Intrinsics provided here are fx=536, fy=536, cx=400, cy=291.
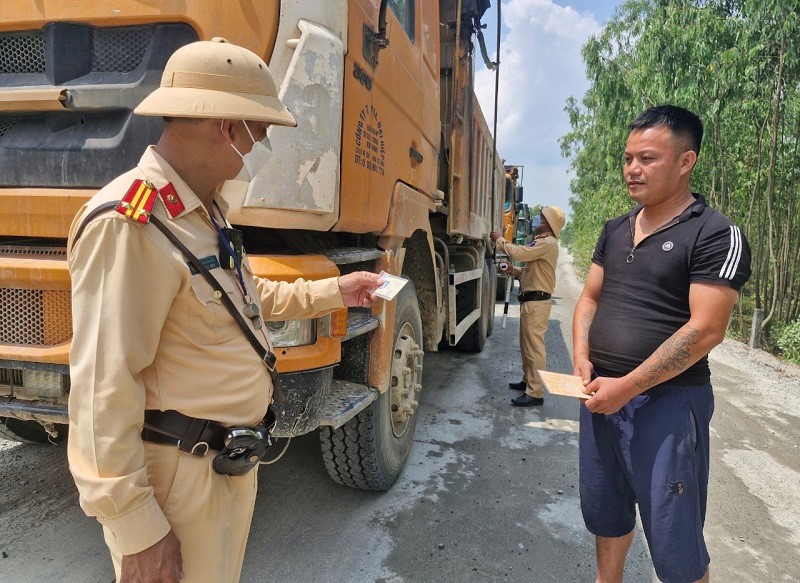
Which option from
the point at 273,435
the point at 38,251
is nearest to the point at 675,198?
the point at 273,435

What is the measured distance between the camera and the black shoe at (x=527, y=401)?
4758 millimetres

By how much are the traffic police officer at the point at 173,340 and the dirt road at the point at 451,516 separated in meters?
1.31

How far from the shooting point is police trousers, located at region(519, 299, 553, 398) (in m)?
4.88

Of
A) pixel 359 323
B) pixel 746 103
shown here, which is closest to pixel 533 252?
pixel 359 323

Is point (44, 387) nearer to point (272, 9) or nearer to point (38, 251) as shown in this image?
point (38, 251)

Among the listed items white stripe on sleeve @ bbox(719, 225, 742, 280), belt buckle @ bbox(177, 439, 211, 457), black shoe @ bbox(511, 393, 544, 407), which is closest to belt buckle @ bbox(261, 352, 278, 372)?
belt buckle @ bbox(177, 439, 211, 457)

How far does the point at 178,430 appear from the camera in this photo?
3.73 feet

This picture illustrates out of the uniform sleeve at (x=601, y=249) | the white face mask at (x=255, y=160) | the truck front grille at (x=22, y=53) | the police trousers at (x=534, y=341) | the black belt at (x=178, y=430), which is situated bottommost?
the police trousers at (x=534, y=341)

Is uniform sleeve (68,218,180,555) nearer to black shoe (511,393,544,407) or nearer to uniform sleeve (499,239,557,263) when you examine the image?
black shoe (511,393,544,407)

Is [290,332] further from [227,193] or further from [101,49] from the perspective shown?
[101,49]

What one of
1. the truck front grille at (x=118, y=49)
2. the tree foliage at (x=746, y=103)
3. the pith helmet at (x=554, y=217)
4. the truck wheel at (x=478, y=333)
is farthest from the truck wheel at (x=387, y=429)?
the tree foliage at (x=746, y=103)

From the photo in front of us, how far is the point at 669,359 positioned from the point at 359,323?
124 cm

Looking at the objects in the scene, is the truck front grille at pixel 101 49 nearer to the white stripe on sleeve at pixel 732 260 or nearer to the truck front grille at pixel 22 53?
the truck front grille at pixel 22 53

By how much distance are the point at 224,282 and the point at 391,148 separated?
1687mm
